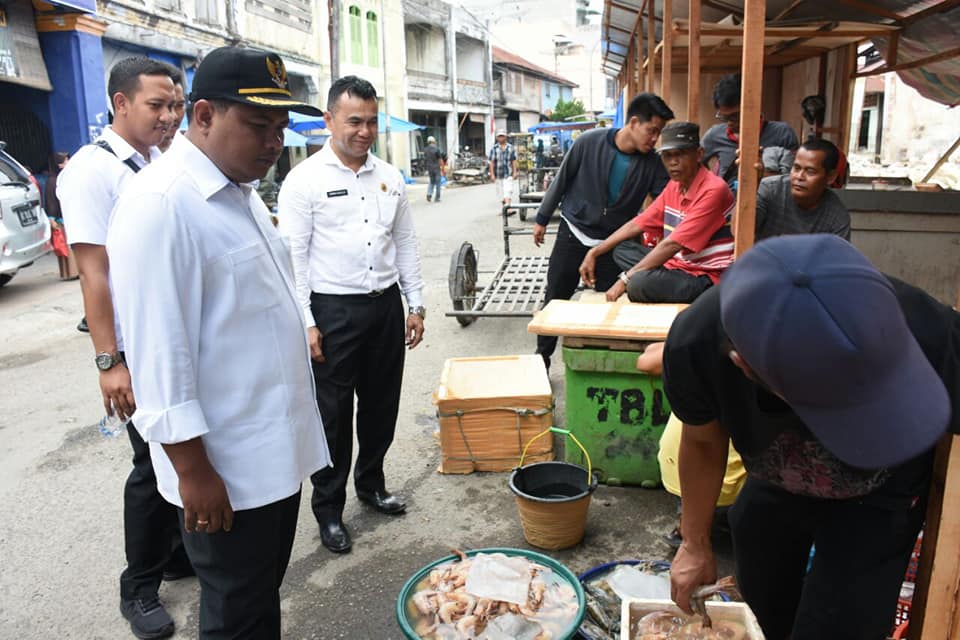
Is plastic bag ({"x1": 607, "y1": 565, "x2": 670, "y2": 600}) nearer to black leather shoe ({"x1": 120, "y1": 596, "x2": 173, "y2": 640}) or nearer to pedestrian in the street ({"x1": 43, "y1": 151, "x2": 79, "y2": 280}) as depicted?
black leather shoe ({"x1": 120, "y1": 596, "x2": 173, "y2": 640})

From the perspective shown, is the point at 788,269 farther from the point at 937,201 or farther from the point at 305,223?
the point at 937,201

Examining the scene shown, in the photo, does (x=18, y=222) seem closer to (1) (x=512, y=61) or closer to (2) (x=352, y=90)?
(2) (x=352, y=90)

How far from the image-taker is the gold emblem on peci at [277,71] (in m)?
1.94

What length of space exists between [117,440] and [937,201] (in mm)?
7129

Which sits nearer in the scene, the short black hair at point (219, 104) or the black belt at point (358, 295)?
the short black hair at point (219, 104)

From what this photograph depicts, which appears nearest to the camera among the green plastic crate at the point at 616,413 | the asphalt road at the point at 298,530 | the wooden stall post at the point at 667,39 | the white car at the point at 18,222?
the asphalt road at the point at 298,530

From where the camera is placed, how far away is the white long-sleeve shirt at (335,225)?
336 centimetres

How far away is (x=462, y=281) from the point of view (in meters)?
7.16

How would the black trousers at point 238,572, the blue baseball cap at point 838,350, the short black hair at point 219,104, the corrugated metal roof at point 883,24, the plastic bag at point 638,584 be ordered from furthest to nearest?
the corrugated metal roof at point 883,24 < the plastic bag at point 638,584 < the black trousers at point 238,572 < the short black hair at point 219,104 < the blue baseball cap at point 838,350

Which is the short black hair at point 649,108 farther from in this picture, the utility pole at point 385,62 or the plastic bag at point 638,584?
the utility pole at point 385,62

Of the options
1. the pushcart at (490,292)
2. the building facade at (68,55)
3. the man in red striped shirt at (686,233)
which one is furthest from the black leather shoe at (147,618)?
the building facade at (68,55)

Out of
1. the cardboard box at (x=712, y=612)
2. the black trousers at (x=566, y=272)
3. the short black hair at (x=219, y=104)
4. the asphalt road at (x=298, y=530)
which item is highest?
the short black hair at (x=219, y=104)

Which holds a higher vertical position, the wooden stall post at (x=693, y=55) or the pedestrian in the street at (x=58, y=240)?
the wooden stall post at (x=693, y=55)

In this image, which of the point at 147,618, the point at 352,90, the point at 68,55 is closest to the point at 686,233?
the point at 352,90
